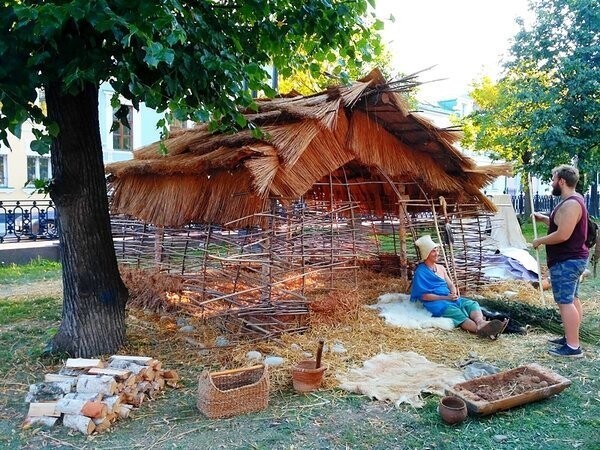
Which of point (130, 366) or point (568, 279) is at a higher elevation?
point (568, 279)

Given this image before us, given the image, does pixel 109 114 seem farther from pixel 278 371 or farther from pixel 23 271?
pixel 278 371

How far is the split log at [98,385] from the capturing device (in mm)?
3770

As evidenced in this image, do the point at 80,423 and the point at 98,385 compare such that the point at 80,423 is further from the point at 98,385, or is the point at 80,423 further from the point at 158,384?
the point at 158,384

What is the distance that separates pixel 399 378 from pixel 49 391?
9.19ft

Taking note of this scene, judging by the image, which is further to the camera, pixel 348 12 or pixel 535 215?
pixel 535 215

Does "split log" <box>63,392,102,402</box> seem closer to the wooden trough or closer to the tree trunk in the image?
the tree trunk

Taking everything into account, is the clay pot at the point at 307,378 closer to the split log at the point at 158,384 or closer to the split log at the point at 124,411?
the split log at the point at 158,384

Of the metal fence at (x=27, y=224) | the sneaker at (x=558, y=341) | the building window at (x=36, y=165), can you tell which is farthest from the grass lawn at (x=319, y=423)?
the building window at (x=36, y=165)

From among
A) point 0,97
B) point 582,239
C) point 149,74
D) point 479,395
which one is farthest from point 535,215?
point 0,97

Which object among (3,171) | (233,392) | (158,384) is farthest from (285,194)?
(3,171)

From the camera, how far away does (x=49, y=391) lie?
3879 millimetres

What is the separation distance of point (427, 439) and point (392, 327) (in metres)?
2.70

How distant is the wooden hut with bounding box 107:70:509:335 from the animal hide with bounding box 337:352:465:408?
1.26 m

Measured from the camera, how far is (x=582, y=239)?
506 cm
